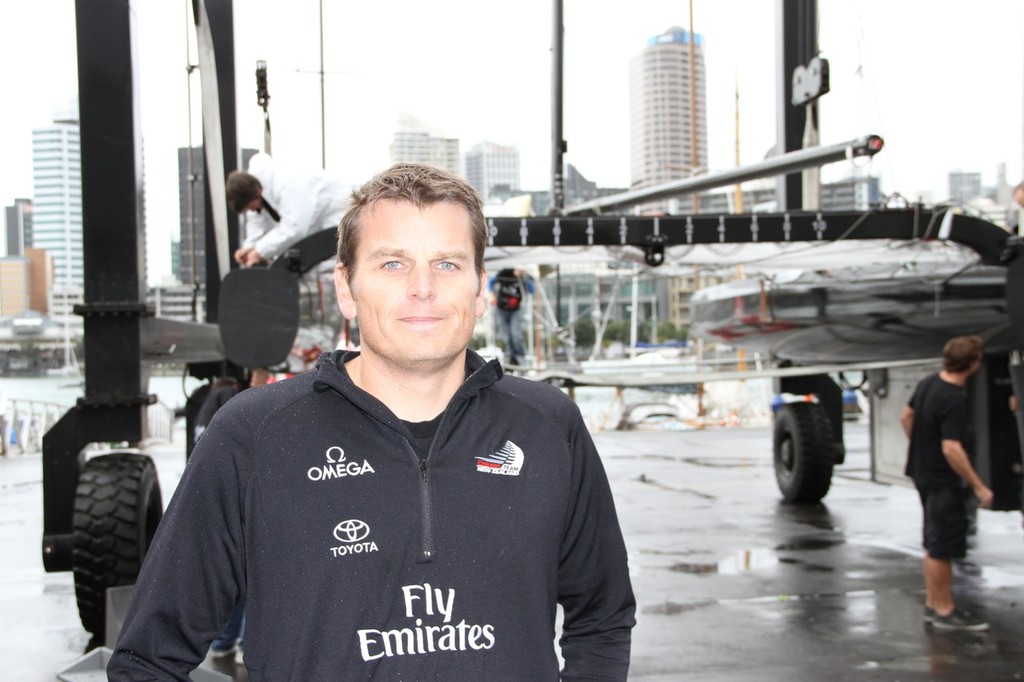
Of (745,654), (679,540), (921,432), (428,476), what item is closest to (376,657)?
(428,476)

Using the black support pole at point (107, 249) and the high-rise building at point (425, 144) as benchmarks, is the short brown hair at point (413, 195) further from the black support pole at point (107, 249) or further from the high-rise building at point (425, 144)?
the high-rise building at point (425, 144)

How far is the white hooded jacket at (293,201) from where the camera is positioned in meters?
6.87

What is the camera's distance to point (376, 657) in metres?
1.89

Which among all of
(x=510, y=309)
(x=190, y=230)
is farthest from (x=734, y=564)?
(x=190, y=230)

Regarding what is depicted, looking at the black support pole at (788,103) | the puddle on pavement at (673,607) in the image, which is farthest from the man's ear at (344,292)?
the black support pole at (788,103)

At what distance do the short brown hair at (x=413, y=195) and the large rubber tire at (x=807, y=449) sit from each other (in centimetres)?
938

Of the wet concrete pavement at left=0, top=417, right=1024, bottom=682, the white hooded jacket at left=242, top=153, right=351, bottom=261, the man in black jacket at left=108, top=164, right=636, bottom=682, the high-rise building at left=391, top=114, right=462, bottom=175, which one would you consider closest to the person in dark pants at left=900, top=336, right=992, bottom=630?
the wet concrete pavement at left=0, top=417, right=1024, bottom=682

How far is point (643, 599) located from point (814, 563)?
1.83m

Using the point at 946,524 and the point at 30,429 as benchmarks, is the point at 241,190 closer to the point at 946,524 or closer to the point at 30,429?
the point at 946,524

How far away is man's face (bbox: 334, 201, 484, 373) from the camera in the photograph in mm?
2049

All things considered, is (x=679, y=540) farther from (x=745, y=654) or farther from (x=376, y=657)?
(x=376, y=657)

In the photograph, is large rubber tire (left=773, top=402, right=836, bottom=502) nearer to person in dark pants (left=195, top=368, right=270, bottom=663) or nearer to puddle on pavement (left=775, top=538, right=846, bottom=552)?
puddle on pavement (left=775, top=538, right=846, bottom=552)

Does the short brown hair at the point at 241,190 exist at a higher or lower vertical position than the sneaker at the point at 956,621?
higher

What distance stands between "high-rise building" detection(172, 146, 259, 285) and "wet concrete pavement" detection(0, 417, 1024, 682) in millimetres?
2705
